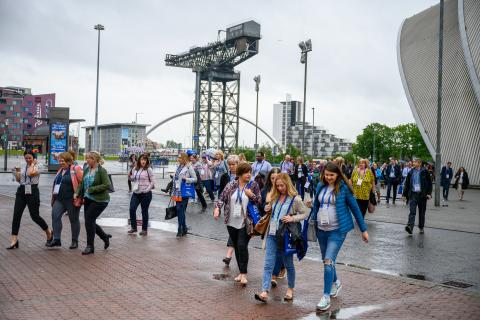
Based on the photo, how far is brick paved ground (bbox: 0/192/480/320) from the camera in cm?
619

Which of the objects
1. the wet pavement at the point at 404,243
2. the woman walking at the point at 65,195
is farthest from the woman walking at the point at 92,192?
the wet pavement at the point at 404,243

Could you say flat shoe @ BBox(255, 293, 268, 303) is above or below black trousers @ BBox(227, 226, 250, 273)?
below

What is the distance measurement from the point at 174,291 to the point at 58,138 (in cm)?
3507

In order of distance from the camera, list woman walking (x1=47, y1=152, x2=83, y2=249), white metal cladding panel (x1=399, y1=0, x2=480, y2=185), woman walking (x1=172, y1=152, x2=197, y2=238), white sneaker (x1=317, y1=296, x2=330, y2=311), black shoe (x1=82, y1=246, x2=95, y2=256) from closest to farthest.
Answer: white sneaker (x1=317, y1=296, x2=330, y2=311), black shoe (x1=82, y1=246, x2=95, y2=256), woman walking (x1=47, y1=152, x2=83, y2=249), woman walking (x1=172, y1=152, x2=197, y2=238), white metal cladding panel (x1=399, y1=0, x2=480, y2=185)

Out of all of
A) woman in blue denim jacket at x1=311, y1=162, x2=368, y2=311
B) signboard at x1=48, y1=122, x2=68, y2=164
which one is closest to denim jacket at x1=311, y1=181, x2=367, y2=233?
woman in blue denim jacket at x1=311, y1=162, x2=368, y2=311

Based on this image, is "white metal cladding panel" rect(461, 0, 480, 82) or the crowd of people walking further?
"white metal cladding panel" rect(461, 0, 480, 82)

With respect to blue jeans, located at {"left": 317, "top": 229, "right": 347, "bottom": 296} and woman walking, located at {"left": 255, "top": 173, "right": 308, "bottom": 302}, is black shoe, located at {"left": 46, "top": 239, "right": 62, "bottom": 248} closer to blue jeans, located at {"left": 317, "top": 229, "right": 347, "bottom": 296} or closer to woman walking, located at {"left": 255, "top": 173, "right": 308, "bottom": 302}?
woman walking, located at {"left": 255, "top": 173, "right": 308, "bottom": 302}

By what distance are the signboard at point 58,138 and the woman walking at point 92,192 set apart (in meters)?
31.3

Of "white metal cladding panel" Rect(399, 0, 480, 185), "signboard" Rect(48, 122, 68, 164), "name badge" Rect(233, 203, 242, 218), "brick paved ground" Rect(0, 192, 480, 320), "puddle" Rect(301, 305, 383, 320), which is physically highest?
"white metal cladding panel" Rect(399, 0, 480, 185)

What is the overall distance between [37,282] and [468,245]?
857 centimetres

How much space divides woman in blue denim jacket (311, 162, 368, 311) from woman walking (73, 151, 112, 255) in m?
4.36

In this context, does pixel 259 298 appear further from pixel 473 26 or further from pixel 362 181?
pixel 473 26

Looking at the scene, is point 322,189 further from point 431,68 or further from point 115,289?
point 431,68

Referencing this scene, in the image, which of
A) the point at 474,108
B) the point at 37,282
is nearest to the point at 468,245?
the point at 37,282
